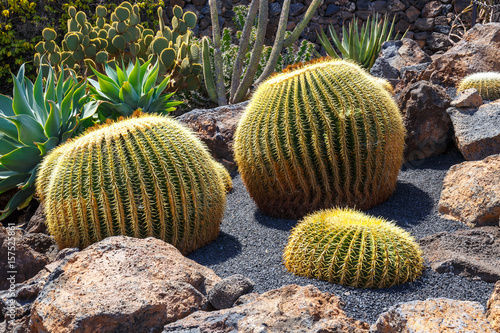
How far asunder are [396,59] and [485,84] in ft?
5.91

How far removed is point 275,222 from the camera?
11.9 ft

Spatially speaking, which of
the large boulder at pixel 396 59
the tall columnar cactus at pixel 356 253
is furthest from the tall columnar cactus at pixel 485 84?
the tall columnar cactus at pixel 356 253

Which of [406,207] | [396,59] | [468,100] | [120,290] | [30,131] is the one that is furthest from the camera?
[396,59]

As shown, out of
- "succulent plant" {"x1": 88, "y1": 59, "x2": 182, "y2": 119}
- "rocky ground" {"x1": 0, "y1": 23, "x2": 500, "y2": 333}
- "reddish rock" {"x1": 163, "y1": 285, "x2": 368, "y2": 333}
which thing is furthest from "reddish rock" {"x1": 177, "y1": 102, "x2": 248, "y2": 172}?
"reddish rock" {"x1": 163, "y1": 285, "x2": 368, "y2": 333}

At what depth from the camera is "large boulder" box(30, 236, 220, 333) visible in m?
2.08

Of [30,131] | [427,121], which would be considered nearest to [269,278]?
[30,131]

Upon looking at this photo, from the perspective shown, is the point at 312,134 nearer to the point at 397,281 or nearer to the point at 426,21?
the point at 397,281

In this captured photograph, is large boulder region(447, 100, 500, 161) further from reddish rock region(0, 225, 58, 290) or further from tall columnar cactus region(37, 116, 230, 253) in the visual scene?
reddish rock region(0, 225, 58, 290)

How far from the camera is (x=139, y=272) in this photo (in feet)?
7.68

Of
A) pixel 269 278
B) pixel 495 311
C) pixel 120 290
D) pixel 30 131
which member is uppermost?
pixel 30 131

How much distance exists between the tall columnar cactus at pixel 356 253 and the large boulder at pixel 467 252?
13 centimetres

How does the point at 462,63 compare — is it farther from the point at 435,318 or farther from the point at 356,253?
the point at 435,318

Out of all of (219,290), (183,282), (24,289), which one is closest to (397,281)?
(219,290)

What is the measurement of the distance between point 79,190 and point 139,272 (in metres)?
0.89
